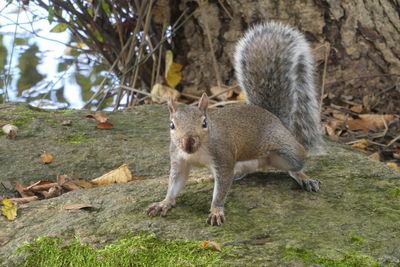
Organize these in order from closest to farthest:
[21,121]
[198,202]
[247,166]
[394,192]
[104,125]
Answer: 1. [198,202]
2. [394,192]
3. [247,166]
4. [21,121]
5. [104,125]

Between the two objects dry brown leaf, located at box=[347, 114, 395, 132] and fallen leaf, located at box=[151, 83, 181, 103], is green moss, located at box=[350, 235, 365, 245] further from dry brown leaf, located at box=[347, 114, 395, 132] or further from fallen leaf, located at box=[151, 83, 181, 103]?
fallen leaf, located at box=[151, 83, 181, 103]

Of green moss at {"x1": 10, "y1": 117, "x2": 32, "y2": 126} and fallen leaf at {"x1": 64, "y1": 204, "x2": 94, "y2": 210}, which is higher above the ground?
green moss at {"x1": 10, "y1": 117, "x2": 32, "y2": 126}

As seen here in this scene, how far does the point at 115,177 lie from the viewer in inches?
107

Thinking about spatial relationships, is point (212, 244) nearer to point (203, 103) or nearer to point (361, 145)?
point (203, 103)

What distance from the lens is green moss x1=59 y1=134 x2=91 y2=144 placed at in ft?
10.3

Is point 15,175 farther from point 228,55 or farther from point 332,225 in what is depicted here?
point 228,55

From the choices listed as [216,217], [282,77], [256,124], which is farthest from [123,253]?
[282,77]

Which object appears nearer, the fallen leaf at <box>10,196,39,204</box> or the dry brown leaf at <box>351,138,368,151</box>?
the fallen leaf at <box>10,196,39,204</box>

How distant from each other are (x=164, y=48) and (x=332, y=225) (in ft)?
8.36

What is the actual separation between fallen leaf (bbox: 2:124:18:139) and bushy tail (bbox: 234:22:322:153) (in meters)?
1.08

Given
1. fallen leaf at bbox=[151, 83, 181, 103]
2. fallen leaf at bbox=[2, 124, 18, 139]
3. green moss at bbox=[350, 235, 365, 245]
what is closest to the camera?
green moss at bbox=[350, 235, 365, 245]

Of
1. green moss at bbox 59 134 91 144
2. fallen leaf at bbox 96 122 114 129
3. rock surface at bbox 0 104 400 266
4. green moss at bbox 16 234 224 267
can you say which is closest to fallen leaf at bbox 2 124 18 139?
rock surface at bbox 0 104 400 266

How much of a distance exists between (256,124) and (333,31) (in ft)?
5.50

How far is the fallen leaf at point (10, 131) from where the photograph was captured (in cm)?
312
